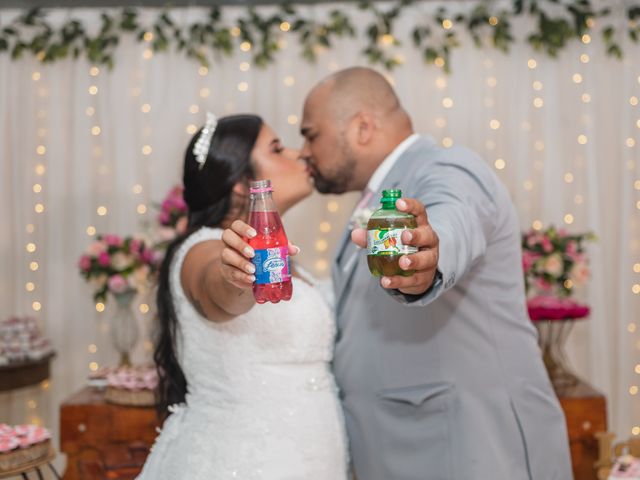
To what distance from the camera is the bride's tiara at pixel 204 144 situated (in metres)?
2.25

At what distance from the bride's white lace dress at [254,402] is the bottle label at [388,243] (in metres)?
0.74

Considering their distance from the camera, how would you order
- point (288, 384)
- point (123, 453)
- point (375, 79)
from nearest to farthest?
point (288, 384) < point (375, 79) < point (123, 453)

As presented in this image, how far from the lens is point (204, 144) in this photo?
2.27m

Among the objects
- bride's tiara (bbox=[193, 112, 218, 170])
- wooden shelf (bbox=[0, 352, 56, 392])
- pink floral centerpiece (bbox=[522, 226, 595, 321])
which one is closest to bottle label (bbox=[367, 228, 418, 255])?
bride's tiara (bbox=[193, 112, 218, 170])

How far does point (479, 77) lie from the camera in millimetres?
4344

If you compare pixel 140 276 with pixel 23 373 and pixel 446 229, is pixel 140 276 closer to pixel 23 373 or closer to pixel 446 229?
pixel 23 373

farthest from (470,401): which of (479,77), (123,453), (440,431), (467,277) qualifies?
(479,77)

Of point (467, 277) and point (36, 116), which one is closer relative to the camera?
point (467, 277)

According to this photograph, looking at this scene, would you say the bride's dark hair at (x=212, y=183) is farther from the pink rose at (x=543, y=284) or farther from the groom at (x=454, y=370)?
the pink rose at (x=543, y=284)

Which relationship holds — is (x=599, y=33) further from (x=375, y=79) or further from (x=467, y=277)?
(x=467, y=277)

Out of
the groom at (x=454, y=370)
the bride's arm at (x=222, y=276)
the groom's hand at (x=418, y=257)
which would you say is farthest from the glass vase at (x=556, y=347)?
the groom's hand at (x=418, y=257)

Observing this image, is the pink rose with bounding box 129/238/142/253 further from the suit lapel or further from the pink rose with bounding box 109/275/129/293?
the suit lapel

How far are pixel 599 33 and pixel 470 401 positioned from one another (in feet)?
10.1

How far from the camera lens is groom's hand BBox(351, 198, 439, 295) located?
1.31 meters
